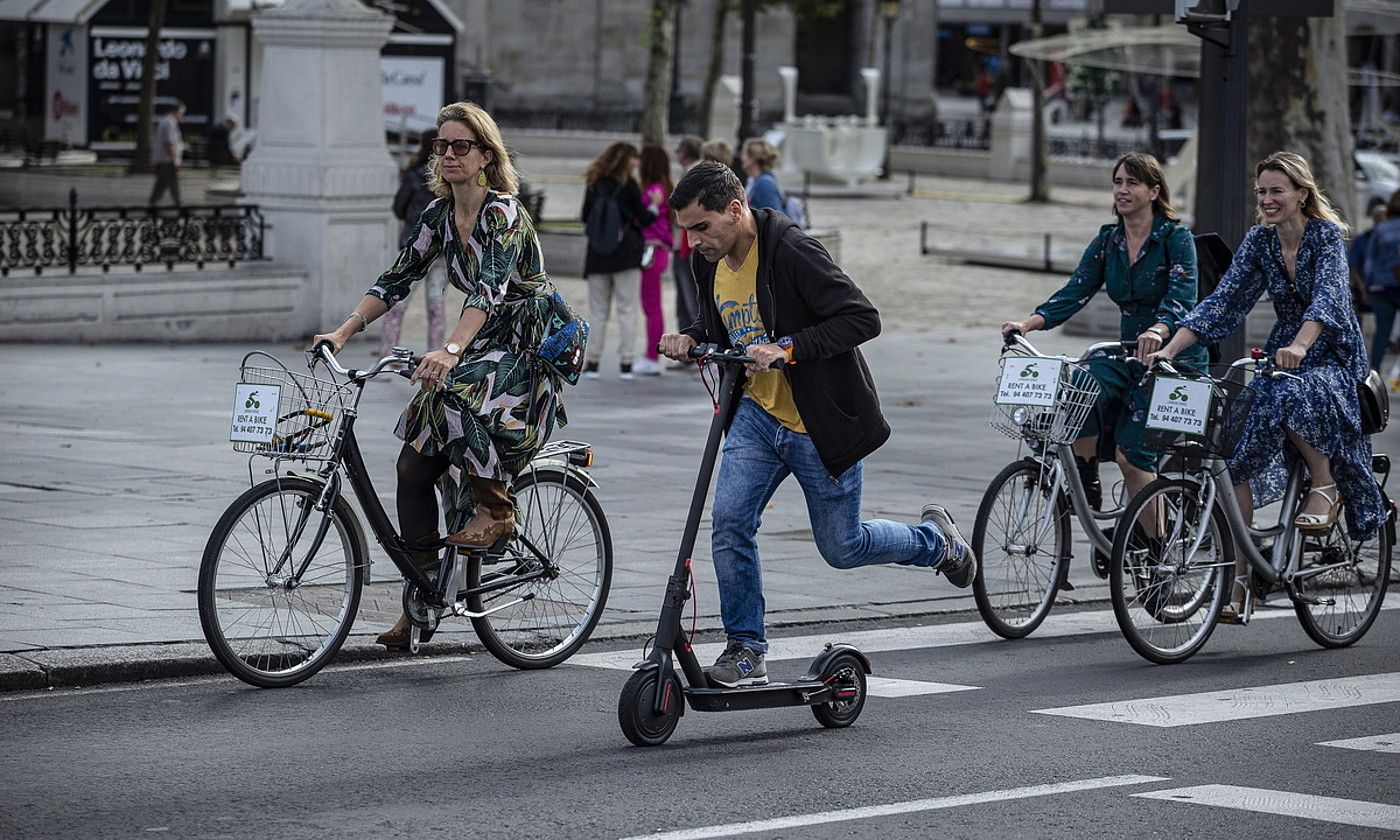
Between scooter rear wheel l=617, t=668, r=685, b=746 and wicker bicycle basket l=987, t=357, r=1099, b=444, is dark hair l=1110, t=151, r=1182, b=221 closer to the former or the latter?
wicker bicycle basket l=987, t=357, r=1099, b=444

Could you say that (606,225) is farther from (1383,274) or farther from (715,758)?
(715,758)

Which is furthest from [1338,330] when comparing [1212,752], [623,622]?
[623,622]

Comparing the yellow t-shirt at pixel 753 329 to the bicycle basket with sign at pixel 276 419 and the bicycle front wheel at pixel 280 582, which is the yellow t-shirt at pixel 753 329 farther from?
the bicycle front wheel at pixel 280 582

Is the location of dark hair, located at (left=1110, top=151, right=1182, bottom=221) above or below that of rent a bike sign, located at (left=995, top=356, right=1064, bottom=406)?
above

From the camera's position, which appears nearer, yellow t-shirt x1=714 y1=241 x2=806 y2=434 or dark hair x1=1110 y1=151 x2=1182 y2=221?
yellow t-shirt x1=714 y1=241 x2=806 y2=434

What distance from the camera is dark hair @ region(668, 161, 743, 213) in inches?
258

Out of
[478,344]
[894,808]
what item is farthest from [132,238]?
[894,808]

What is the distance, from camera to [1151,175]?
8.97m

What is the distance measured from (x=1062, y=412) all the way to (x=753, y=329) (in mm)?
2023

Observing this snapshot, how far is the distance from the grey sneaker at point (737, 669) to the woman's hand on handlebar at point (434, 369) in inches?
49.8

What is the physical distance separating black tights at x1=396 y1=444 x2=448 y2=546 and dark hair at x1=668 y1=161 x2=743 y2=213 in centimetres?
148

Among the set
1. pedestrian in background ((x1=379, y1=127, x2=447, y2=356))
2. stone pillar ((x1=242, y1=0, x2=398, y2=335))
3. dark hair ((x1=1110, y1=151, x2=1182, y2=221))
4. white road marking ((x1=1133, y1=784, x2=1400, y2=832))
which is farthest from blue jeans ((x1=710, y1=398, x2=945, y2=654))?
stone pillar ((x1=242, y1=0, x2=398, y2=335))

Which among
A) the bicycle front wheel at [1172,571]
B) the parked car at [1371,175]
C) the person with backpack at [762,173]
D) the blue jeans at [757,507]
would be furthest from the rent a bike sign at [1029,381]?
the parked car at [1371,175]

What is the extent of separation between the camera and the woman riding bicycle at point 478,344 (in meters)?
7.39
